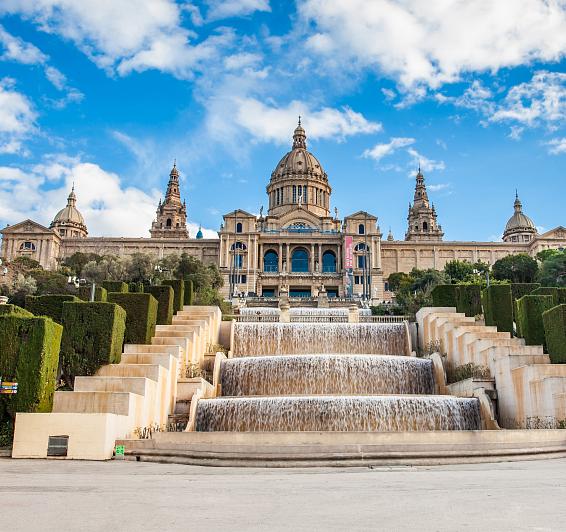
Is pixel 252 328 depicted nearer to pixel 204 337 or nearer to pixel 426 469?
pixel 204 337

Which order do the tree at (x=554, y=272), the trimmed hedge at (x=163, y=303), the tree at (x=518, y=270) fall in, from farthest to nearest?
the tree at (x=518, y=270), the tree at (x=554, y=272), the trimmed hedge at (x=163, y=303)

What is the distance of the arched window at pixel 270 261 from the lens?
309ft

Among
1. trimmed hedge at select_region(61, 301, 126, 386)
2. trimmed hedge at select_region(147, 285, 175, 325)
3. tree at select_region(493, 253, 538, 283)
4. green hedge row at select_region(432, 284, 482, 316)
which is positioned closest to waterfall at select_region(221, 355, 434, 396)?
trimmed hedge at select_region(147, 285, 175, 325)

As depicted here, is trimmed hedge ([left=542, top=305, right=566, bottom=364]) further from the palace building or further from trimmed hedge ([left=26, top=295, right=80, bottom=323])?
the palace building

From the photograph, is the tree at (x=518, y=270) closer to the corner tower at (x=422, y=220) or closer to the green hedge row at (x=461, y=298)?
the corner tower at (x=422, y=220)

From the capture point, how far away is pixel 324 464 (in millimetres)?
14102

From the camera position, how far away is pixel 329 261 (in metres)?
95.1

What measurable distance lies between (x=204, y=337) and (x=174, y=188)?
99.6 meters

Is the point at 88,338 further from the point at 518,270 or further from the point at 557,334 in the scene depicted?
the point at 518,270

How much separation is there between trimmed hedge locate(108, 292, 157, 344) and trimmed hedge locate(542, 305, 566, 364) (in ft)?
47.6

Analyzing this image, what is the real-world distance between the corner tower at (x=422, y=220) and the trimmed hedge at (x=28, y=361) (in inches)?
4088

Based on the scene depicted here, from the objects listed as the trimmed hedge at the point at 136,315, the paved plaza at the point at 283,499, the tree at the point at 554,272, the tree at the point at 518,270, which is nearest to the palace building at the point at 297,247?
the tree at the point at 518,270

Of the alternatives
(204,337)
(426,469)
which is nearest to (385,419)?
(426,469)

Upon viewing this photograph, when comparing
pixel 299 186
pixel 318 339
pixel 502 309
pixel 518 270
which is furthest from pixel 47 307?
pixel 299 186
